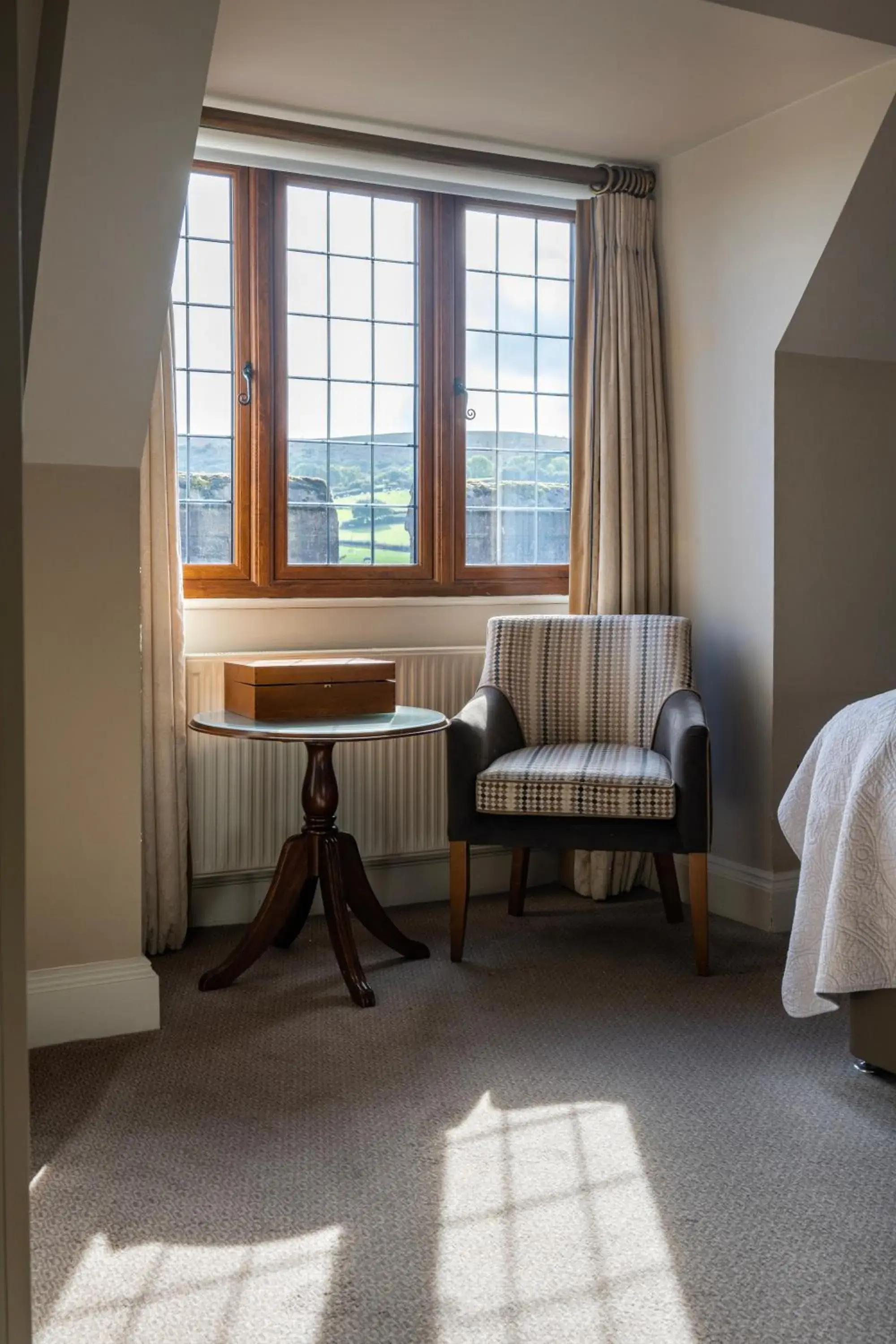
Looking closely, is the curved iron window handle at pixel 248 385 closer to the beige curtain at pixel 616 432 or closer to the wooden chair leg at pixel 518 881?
the beige curtain at pixel 616 432

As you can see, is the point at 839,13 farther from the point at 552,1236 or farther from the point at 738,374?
the point at 552,1236

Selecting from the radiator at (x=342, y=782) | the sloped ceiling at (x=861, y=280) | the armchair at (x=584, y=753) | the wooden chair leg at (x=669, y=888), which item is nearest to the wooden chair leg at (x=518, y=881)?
the armchair at (x=584, y=753)

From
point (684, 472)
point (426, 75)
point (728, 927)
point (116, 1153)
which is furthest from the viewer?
point (684, 472)

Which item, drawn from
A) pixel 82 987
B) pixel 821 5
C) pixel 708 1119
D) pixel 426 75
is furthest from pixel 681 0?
pixel 82 987

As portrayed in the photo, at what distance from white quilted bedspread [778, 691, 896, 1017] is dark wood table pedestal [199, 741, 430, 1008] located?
1.05 m

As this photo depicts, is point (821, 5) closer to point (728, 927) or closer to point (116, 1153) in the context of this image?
point (728, 927)

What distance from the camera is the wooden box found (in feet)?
9.55

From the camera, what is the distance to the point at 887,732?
2.23m

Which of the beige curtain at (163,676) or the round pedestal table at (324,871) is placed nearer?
the round pedestal table at (324,871)

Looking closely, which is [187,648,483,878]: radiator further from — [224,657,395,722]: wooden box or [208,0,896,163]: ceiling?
[208,0,896,163]: ceiling

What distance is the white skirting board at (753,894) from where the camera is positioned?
346cm

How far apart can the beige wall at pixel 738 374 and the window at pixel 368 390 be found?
A: 423 millimetres

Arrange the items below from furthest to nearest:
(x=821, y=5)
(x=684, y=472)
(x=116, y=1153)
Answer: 1. (x=684, y=472)
2. (x=821, y=5)
3. (x=116, y=1153)

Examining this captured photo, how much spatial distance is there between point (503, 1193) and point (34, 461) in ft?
5.56
